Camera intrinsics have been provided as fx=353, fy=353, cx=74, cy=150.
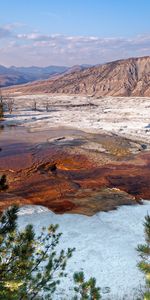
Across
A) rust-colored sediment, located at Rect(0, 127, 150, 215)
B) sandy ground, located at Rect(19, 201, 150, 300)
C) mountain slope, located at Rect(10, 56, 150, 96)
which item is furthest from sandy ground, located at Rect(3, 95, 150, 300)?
mountain slope, located at Rect(10, 56, 150, 96)

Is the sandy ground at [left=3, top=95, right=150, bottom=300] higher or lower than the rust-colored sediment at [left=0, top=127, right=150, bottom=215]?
higher

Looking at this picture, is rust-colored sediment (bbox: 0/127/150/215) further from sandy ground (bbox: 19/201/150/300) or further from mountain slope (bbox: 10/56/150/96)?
mountain slope (bbox: 10/56/150/96)

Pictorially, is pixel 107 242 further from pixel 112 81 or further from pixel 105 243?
pixel 112 81

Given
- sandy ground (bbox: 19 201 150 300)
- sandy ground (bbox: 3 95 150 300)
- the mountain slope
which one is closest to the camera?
sandy ground (bbox: 19 201 150 300)

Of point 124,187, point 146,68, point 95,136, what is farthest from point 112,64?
point 124,187

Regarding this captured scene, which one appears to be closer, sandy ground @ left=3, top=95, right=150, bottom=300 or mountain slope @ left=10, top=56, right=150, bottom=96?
sandy ground @ left=3, top=95, right=150, bottom=300

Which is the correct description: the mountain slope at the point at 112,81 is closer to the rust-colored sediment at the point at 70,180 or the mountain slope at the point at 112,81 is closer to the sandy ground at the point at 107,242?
the rust-colored sediment at the point at 70,180

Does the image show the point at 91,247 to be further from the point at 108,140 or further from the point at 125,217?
the point at 108,140
